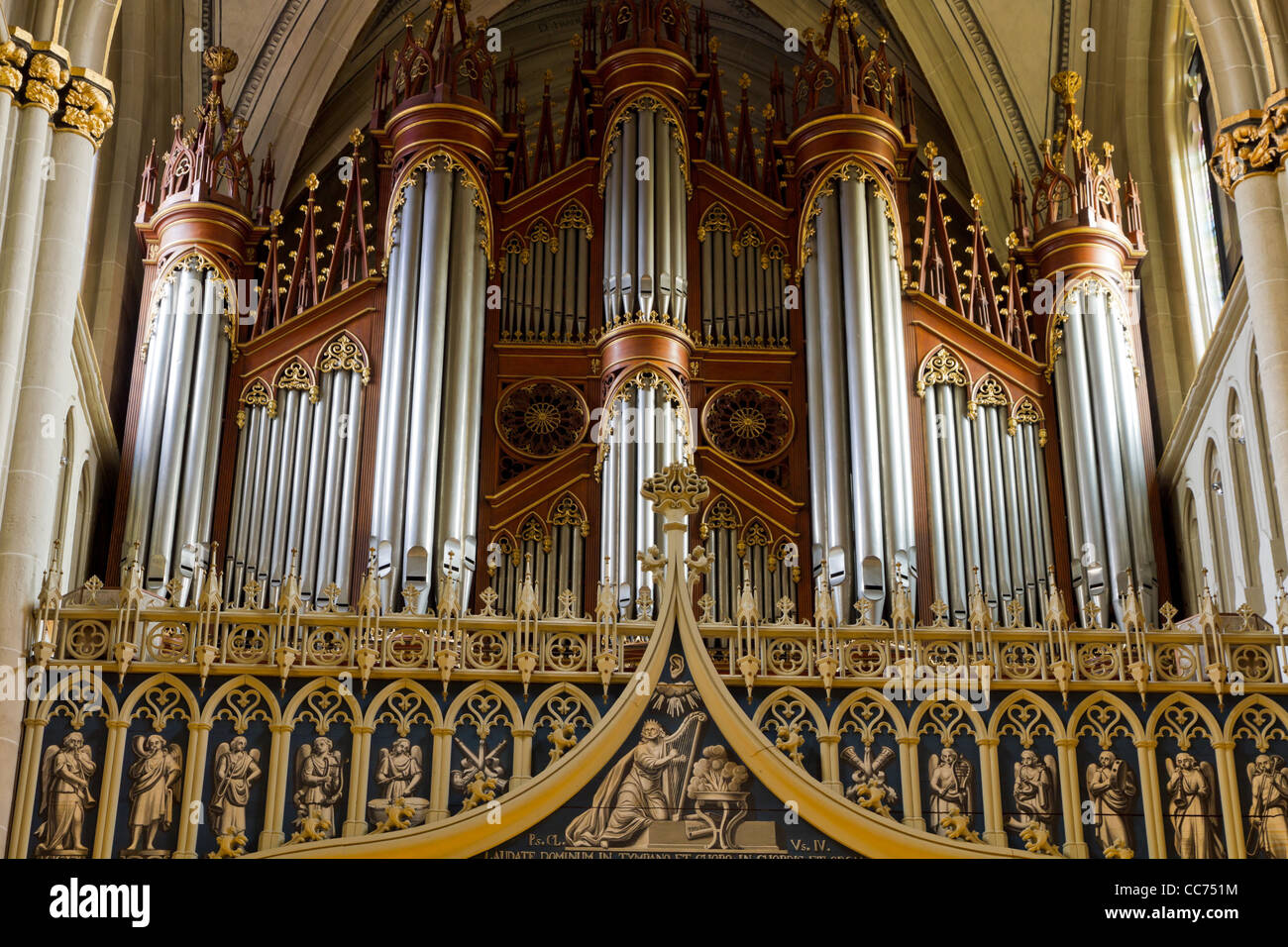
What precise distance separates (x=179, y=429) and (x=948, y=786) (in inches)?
287

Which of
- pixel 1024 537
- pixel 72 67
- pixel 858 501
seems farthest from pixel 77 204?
pixel 1024 537

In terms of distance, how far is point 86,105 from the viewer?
1295cm

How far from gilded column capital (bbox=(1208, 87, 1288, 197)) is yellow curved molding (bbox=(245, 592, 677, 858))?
5.45 meters

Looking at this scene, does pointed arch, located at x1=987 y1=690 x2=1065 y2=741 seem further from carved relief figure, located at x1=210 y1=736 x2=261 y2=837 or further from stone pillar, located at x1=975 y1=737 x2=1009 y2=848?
carved relief figure, located at x1=210 y1=736 x2=261 y2=837

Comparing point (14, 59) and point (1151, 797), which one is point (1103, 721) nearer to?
point (1151, 797)

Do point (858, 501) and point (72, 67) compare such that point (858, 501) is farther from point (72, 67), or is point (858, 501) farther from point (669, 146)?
point (72, 67)

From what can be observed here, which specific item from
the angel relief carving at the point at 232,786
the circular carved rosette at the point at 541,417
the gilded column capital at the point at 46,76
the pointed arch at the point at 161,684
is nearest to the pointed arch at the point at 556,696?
the angel relief carving at the point at 232,786

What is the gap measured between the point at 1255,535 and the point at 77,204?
849cm

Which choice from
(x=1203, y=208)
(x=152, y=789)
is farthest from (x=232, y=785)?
(x=1203, y=208)

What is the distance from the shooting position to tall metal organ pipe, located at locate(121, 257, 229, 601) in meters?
15.2

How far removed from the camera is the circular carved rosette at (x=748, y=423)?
645 inches

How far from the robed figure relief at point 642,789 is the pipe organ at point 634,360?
3071 millimetres

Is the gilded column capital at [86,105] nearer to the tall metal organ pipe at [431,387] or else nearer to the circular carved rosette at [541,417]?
the tall metal organ pipe at [431,387]

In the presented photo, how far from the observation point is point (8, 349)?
38.9ft
